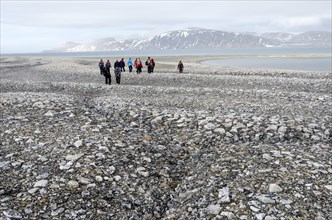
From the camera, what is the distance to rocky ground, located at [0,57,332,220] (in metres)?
8.07

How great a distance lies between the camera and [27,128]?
1340 cm

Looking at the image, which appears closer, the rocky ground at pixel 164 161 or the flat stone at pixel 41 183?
the rocky ground at pixel 164 161

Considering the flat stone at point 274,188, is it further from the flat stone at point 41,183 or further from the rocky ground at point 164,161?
the flat stone at point 41,183

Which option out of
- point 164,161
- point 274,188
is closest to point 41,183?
point 164,161

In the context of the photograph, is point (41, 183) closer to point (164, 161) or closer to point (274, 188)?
point (164, 161)

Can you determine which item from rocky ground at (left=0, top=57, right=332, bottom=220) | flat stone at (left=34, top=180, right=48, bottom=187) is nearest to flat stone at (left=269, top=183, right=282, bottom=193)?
rocky ground at (left=0, top=57, right=332, bottom=220)

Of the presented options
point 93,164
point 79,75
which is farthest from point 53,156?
point 79,75

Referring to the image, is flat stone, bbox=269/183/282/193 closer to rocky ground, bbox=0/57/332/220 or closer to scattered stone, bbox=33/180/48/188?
rocky ground, bbox=0/57/332/220

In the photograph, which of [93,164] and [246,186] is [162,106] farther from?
[246,186]

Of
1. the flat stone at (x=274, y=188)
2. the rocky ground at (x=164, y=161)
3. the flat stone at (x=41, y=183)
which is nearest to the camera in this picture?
the rocky ground at (x=164, y=161)

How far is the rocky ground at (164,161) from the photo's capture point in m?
8.07

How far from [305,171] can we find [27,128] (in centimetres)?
1082

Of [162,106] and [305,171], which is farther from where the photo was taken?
[162,106]

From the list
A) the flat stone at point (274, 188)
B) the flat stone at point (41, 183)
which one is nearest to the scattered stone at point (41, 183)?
the flat stone at point (41, 183)
